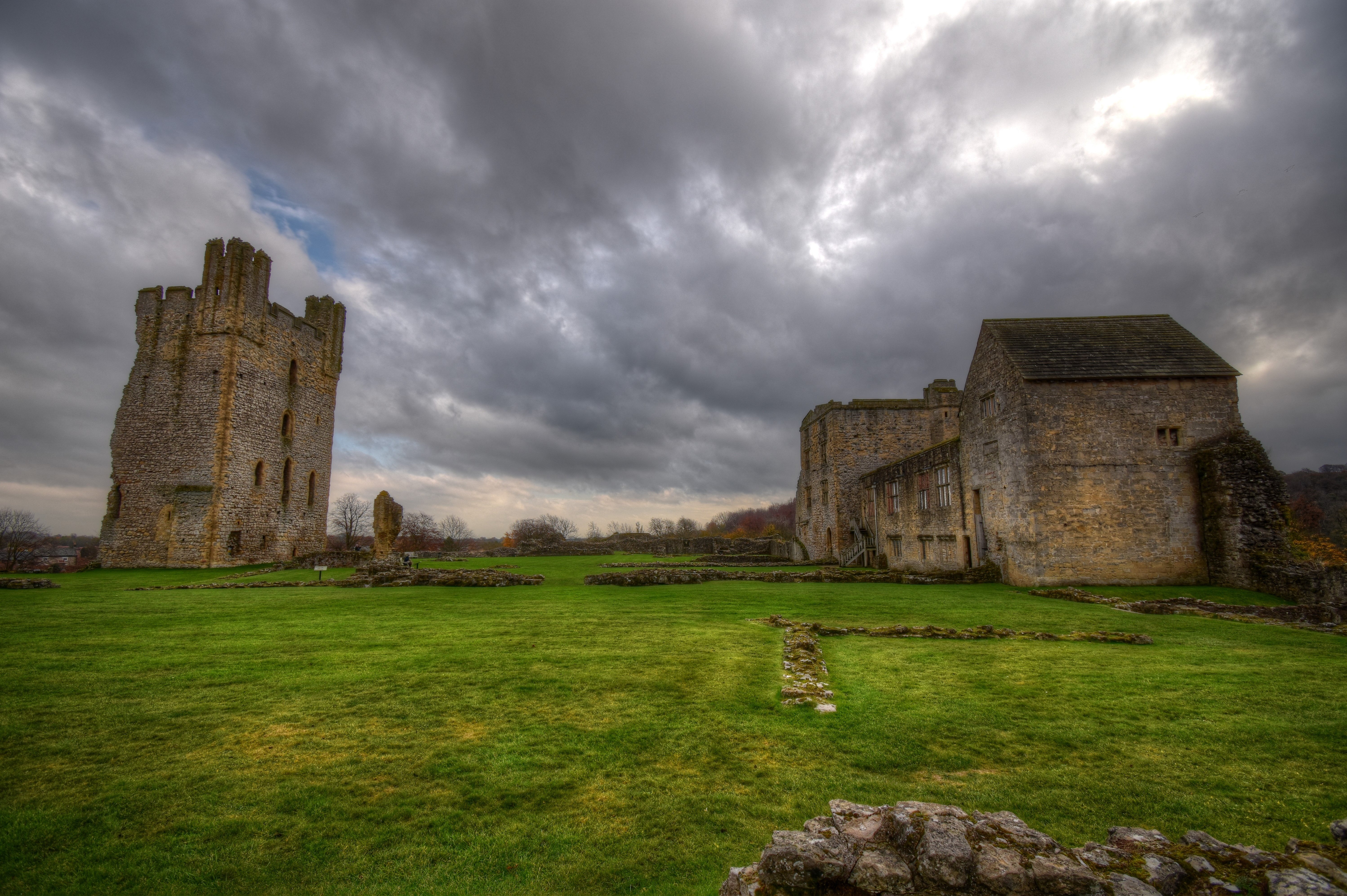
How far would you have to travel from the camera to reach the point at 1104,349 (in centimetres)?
1980

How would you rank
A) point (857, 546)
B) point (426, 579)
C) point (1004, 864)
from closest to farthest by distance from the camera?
1. point (1004, 864)
2. point (426, 579)
3. point (857, 546)

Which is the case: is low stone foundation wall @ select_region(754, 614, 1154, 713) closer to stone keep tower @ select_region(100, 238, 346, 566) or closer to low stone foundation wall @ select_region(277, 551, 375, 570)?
low stone foundation wall @ select_region(277, 551, 375, 570)

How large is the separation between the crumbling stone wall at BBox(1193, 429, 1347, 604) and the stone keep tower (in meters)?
38.9

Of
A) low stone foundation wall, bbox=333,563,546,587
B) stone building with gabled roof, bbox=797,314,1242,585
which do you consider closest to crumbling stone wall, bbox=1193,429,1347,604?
stone building with gabled roof, bbox=797,314,1242,585

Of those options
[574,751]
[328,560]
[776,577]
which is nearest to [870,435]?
[776,577]

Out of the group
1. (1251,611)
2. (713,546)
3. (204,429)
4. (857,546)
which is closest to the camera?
(1251,611)

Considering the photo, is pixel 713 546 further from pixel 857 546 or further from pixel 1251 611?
pixel 1251 611

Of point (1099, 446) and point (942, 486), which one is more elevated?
point (1099, 446)

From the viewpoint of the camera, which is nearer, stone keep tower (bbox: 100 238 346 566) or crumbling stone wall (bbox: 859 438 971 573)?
crumbling stone wall (bbox: 859 438 971 573)

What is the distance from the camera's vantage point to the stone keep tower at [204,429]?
85.8ft

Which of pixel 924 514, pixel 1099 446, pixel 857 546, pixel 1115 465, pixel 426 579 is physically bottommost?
pixel 426 579

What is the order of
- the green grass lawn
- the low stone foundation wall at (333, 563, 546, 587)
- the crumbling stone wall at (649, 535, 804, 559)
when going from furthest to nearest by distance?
the crumbling stone wall at (649, 535, 804, 559), the low stone foundation wall at (333, 563, 546, 587), the green grass lawn

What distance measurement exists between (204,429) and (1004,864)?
33944 millimetres

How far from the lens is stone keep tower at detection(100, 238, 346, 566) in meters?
26.2
